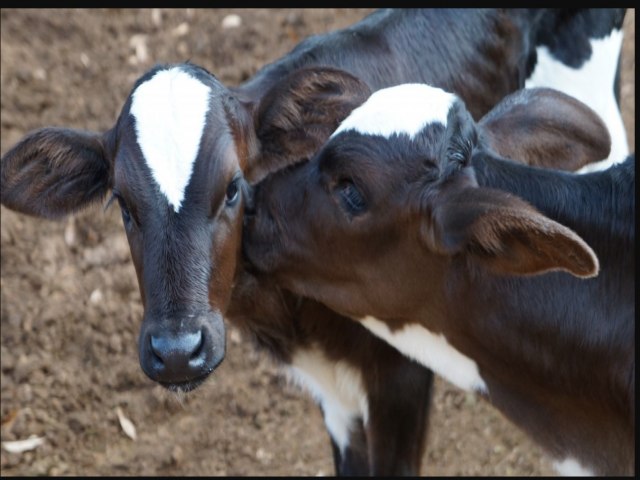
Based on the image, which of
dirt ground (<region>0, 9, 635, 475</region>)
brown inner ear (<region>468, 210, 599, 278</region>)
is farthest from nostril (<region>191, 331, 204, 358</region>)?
dirt ground (<region>0, 9, 635, 475</region>)

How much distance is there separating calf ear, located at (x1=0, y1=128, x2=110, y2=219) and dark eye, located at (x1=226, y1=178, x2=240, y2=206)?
567 millimetres

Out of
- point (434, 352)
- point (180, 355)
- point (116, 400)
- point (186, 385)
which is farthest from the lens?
point (116, 400)

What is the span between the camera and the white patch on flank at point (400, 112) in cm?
386

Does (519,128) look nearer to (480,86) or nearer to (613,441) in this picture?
(480,86)

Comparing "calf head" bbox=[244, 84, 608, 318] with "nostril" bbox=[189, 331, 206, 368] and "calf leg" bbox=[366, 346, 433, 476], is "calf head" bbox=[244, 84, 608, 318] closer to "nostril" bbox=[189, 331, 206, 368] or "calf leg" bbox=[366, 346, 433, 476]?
"nostril" bbox=[189, 331, 206, 368]

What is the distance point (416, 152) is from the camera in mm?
3822

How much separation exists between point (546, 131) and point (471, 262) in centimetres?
82

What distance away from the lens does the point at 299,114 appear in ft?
13.9

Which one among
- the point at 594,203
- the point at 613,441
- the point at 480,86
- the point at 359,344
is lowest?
the point at 359,344

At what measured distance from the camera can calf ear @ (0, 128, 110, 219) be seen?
4297 mm

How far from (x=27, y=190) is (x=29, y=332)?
179 centimetres

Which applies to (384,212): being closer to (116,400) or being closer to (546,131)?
(546,131)

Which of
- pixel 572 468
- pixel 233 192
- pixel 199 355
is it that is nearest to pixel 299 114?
pixel 233 192
